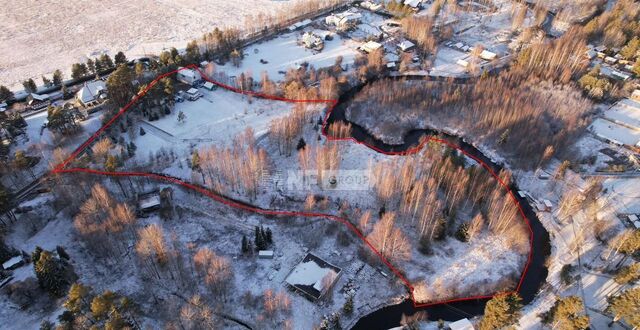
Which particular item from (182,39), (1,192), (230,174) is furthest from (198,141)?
(182,39)

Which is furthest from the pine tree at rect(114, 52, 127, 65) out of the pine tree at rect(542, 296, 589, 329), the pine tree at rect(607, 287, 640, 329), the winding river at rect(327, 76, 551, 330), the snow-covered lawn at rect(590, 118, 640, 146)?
the snow-covered lawn at rect(590, 118, 640, 146)

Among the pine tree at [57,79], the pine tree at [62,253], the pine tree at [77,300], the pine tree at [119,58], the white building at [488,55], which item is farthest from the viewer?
the white building at [488,55]

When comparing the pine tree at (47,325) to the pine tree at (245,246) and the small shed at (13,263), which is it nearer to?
the small shed at (13,263)

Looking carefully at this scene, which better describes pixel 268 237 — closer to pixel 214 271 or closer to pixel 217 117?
pixel 214 271

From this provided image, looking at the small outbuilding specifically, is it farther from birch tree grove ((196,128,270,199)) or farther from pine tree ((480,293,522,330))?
pine tree ((480,293,522,330))

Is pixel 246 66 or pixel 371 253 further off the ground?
pixel 246 66

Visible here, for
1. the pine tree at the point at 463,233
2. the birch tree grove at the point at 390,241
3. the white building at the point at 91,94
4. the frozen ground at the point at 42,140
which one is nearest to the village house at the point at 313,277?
the birch tree grove at the point at 390,241

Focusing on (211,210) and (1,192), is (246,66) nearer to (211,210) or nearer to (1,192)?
(211,210)

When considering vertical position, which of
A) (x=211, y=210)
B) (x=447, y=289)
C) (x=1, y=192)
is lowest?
(x=447, y=289)
